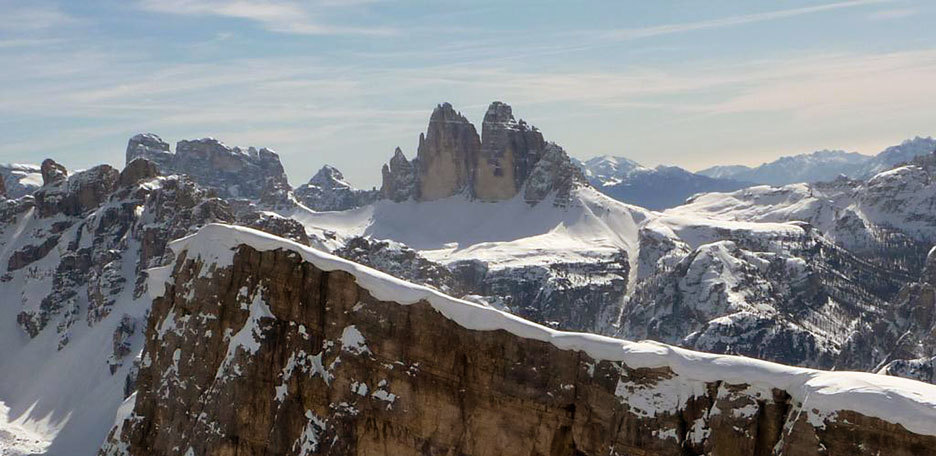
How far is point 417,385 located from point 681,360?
34.3 ft

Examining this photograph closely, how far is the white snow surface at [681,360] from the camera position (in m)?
28.7

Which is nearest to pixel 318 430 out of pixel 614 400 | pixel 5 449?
pixel 614 400

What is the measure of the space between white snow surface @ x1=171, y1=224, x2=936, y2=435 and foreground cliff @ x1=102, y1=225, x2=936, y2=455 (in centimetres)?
6

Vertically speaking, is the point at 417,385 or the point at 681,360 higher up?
the point at 681,360

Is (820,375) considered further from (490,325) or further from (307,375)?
(307,375)

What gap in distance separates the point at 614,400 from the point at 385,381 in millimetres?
9474

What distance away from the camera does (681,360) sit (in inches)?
1326

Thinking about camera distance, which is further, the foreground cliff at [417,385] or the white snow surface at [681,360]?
the foreground cliff at [417,385]

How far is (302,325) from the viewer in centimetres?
4219

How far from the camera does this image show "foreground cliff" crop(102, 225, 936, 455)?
31031mm

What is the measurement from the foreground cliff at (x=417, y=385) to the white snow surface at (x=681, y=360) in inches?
2.2

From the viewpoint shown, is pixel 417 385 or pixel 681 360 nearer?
pixel 681 360

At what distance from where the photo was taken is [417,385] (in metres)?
38.8

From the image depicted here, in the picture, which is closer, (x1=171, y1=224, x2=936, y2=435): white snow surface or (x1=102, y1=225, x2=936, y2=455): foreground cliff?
(x1=171, y1=224, x2=936, y2=435): white snow surface
